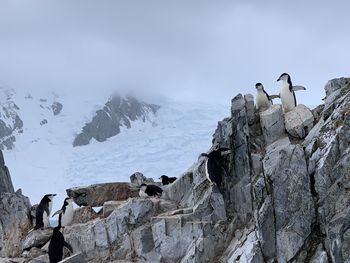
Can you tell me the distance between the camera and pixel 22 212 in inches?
925

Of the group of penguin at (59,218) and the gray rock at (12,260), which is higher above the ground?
the group of penguin at (59,218)

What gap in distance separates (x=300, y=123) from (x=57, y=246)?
774cm

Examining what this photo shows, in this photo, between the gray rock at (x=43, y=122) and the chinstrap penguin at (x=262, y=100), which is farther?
the gray rock at (x=43, y=122)

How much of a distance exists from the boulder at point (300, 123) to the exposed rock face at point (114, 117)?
3001 inches

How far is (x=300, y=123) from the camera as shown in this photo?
17.7 metres

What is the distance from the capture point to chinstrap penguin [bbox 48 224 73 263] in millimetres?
18438

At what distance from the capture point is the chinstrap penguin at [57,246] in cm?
1844

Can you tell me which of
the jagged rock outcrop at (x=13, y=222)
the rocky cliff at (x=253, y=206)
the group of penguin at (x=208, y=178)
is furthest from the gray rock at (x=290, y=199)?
the jagged rock outcrop at (x=13, y=222)

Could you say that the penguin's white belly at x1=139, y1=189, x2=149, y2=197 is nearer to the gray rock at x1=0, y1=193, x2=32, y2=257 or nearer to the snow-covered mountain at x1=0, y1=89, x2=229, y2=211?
the gray rock at x1=0, y1=193, x2=32, y2=257

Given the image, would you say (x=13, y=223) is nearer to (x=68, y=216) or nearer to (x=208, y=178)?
(x=68, y=216)

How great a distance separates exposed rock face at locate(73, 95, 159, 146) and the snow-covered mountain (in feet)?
1.79

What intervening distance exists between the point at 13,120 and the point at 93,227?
9982 cm

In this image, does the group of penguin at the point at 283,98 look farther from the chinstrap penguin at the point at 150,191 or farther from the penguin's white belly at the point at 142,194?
the penguin's white belly at the point at 142,194

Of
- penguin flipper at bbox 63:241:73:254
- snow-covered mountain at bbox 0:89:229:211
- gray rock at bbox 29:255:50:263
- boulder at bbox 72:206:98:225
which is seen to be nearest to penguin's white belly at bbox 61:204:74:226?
boulder at bbox 72:206:98:225
